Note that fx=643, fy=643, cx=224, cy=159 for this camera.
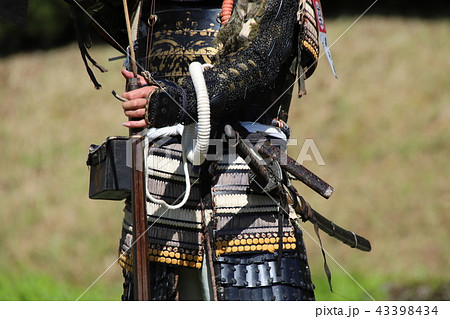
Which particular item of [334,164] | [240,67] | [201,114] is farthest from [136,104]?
[334,164]

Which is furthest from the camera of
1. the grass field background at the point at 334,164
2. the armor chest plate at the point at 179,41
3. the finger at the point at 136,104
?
the grass field background at the point at 334,164

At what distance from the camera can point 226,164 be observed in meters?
2.25

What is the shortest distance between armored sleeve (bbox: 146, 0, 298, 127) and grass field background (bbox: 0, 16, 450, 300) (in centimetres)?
302

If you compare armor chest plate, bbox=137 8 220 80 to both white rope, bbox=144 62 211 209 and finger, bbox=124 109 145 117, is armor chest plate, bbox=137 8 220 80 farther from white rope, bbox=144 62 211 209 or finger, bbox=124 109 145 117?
finger, bbox=124 109 145 117

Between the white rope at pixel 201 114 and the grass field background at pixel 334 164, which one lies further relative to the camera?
the grass field background at pixel 334 164

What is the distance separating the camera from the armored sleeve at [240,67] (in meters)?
1.99

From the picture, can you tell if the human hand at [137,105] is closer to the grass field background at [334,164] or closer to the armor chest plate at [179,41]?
the armor chest plate at [179,41]

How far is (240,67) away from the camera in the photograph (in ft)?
6.91

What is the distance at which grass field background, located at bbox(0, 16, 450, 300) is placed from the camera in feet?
19.1

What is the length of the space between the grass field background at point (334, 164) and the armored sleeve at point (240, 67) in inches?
119

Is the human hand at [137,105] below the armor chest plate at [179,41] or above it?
below

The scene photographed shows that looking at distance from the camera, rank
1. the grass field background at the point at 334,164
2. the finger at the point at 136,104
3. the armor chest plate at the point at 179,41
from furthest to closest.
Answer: the grass field background at the point at 334,164
the armor chest plate at the point at 179,41
the finger at the point at 136,104

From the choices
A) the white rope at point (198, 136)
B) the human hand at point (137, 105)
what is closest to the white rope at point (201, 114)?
the white rope at point (198, 136)

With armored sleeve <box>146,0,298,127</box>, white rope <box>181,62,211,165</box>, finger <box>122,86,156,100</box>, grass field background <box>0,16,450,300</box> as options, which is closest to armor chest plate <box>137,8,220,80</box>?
armored sleeve <box>146,0,298,127</box>
